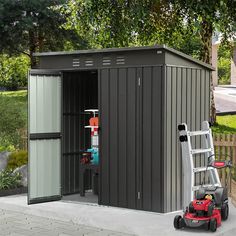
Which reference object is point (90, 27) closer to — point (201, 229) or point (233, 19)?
point (233, 19)

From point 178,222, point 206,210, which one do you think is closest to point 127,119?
point 178,222

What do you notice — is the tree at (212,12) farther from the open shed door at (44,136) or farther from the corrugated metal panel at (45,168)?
the corrugated metal panel at (45,168)

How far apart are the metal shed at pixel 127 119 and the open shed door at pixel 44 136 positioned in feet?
0.05

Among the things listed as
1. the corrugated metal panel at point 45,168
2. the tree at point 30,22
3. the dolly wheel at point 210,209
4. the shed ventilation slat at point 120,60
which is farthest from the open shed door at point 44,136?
the tree at point 30,22

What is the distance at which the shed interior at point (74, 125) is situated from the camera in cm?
1068

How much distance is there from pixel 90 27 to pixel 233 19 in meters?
4.15

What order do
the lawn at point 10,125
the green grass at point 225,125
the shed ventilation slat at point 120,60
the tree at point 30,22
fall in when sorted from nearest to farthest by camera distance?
1. the shed ventilation slat at point 120,60
2. the lawn at point 10,125
3. the green grass at point 225,125
4. the tree at point 30,22

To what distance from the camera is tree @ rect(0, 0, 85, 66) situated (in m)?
28.4

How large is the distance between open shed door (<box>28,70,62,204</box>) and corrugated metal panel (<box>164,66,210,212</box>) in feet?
7.05

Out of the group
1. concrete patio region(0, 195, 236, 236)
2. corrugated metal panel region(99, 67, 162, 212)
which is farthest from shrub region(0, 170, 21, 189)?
corrugated metal panel region(99, 67, 162, 212)

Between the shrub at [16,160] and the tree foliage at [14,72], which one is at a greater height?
the tree foliage at [14,72]

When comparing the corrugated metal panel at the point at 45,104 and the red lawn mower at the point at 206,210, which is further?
the corrugated metal panel at the point at 45,104

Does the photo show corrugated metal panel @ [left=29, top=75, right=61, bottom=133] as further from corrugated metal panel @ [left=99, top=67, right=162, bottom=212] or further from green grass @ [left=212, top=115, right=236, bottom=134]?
green grass @ [left=212, top=115, right=236, bottom=134]

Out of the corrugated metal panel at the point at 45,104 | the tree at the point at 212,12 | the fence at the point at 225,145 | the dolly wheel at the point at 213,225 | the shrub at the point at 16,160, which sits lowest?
the dolly wheel at the point at 213,225
